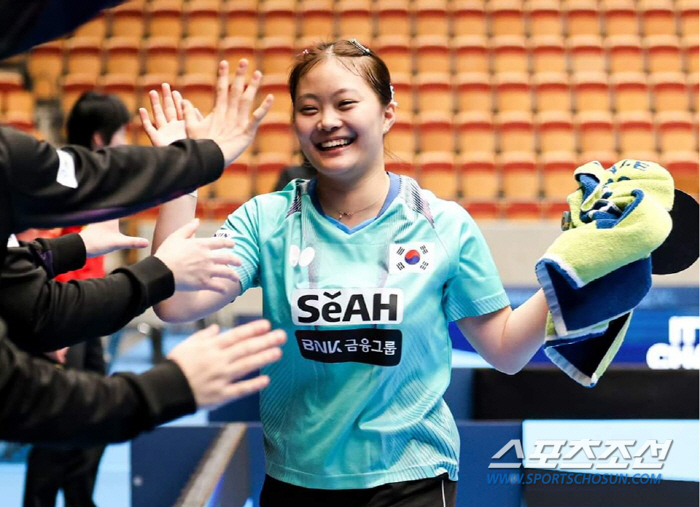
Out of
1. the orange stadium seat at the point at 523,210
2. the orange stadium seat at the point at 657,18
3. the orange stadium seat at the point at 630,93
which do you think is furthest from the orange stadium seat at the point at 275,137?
the orange stadium seat at the point at 657,18

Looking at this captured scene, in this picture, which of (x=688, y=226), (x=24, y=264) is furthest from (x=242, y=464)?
(x=688, y=226)

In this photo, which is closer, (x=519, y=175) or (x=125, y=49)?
(x=519, y=175)

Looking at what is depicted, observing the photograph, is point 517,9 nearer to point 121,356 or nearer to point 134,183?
point 121,356

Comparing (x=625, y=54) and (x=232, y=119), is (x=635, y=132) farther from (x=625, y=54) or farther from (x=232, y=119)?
(x=232, y=119)

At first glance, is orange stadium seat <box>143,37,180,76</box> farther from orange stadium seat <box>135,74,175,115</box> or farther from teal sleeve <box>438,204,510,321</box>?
teal sleeve <box>438,204,510,321</box>

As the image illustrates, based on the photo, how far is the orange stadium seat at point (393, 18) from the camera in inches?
333

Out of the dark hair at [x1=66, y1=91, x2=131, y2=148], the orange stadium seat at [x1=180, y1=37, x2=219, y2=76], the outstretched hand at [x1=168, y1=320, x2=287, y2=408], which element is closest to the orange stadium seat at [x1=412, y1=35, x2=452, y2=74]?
the orange stadium seat at [x1=180, y1=37, x2=219, y2=76]

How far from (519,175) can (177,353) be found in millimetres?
6294

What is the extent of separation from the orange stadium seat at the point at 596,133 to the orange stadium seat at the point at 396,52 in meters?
1.68

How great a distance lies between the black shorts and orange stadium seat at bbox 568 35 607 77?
23.2 feet

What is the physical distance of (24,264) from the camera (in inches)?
52.9

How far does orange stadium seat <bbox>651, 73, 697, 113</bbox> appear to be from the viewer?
7.81m

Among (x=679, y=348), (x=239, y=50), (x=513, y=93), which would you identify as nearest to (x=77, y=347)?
(x=679, y=348)

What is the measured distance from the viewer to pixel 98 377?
984 mm
